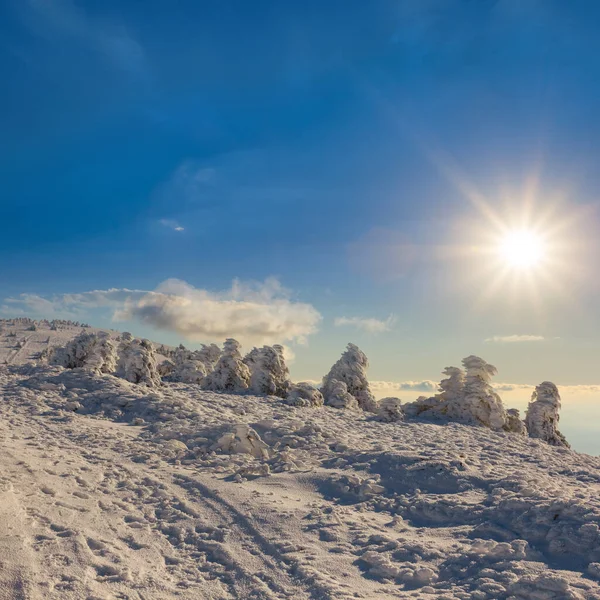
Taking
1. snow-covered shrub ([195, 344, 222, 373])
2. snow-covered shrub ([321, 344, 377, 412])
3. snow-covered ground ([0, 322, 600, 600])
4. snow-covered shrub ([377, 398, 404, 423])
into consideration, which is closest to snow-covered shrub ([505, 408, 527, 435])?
snow-covered shrub ([377, 398, 404, 423])

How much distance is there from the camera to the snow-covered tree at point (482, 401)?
890 inches

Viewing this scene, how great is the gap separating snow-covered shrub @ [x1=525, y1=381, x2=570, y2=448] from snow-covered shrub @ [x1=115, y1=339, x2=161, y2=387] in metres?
20.4

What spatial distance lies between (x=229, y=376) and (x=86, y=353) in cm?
918

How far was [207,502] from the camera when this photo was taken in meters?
10.2

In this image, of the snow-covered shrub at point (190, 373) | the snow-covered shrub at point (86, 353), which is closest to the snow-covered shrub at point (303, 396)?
the snow-covered shrub at point (190, 373)

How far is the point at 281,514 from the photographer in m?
9.52

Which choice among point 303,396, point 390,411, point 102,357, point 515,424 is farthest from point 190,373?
point 515,424

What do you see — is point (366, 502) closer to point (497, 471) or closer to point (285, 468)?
point (285, 468)

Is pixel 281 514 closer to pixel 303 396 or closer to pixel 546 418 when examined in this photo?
pixel 303 396

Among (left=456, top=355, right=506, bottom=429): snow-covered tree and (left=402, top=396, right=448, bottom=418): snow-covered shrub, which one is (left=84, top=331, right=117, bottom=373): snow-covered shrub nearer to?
(left=402, top=396, right=448, bottom=418): snow-covered shrub

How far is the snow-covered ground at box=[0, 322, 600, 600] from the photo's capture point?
687 cm

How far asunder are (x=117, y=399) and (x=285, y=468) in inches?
409

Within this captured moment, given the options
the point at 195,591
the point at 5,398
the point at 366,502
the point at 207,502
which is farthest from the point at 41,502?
the point at 5,398

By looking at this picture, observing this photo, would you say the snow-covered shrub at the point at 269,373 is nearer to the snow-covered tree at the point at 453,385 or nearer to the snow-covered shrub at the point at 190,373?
the snow-covered shrub at the point at 190,373
